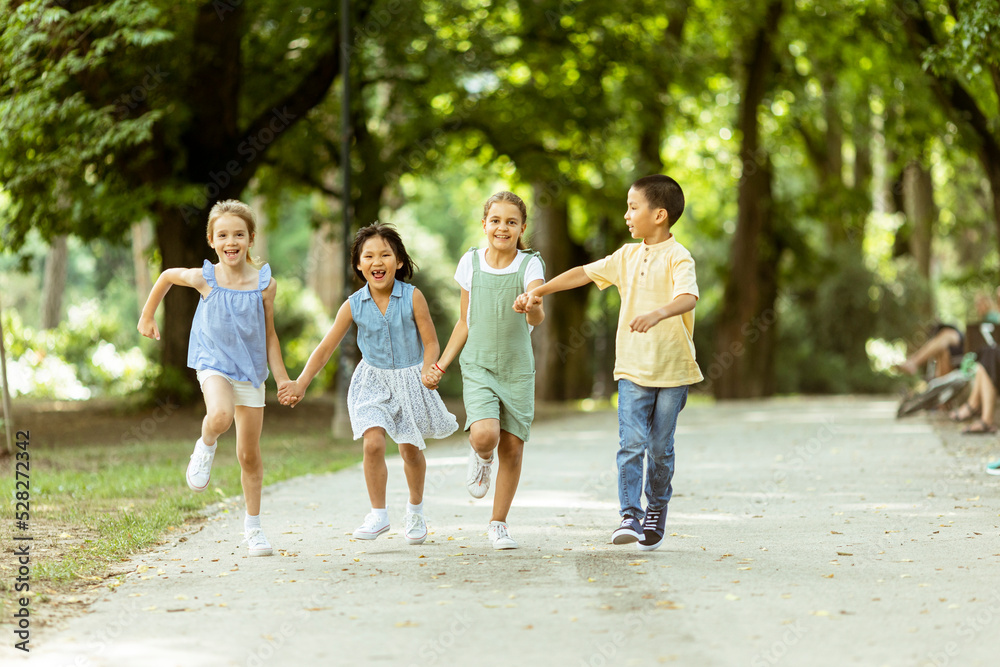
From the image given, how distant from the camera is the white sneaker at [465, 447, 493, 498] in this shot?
587 cm

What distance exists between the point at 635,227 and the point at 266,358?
6.91 ft

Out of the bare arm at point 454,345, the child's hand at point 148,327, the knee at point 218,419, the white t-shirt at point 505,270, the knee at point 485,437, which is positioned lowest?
the knee at point 485,437

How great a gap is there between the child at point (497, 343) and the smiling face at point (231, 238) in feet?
3.98

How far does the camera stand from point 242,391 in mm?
5887

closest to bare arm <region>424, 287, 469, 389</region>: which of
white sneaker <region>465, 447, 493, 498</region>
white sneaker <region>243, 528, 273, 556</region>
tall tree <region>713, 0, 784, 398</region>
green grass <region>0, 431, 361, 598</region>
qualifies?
white sneaker <region>465, 447, 493, 498</region>

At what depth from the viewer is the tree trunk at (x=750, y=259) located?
2180 cm

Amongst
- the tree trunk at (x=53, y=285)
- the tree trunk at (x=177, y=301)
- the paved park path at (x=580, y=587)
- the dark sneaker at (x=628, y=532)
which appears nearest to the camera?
the paved park path at (x=580, y=587)

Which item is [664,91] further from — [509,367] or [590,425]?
[509,367]

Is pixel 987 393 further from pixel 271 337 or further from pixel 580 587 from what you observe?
pixel 271 337

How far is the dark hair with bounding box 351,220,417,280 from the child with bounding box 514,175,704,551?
0.84 m

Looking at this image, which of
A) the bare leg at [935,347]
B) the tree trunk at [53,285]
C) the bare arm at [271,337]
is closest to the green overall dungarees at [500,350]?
the bare arm at [271,337]

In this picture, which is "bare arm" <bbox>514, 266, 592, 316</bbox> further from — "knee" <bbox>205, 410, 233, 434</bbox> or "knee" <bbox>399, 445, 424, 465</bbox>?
"knee" <bbox>205, 410, 233, 434</bbox>

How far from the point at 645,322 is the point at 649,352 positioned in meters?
0.50

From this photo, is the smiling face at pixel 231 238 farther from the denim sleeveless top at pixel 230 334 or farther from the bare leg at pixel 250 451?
the bare leg at pixel 250 451
